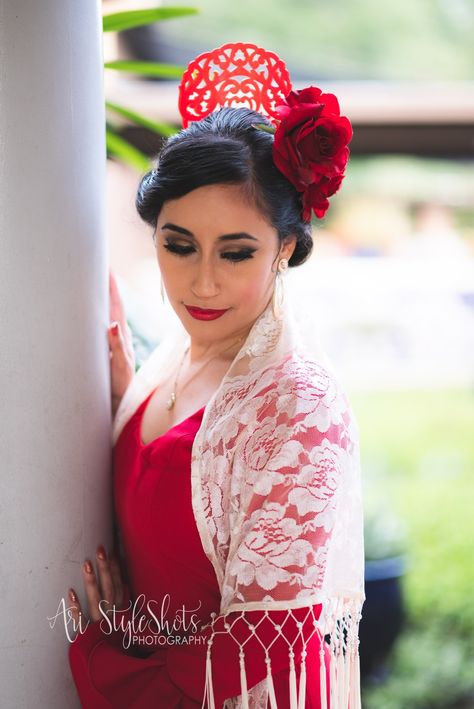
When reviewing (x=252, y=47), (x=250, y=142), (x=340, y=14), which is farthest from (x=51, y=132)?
(x=340, y=14)

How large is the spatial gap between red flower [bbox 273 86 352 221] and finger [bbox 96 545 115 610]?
2.14ft

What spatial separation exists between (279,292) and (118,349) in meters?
0.32

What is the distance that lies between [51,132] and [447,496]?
11.6 feet

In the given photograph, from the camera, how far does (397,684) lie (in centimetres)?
311

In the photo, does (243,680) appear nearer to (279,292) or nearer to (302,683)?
(302,683)

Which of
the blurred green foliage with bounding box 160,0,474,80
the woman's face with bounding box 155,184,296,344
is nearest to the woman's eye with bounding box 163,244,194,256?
the woman's face with bounding box 155,184,296,344

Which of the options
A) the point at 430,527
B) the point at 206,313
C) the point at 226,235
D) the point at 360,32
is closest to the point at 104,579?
the point at 206,313

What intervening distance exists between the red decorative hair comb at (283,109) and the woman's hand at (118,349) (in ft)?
1.11

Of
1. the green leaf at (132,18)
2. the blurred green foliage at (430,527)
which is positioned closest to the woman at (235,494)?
the green leaf at (132,18)

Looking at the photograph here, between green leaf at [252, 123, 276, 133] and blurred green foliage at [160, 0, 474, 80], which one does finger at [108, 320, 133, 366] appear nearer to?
green leaf at [252, 123, 276, 133]

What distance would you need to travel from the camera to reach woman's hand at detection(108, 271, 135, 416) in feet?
4.97

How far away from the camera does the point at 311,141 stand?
1.30 meters

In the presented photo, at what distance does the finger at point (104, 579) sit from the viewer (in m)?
1.31

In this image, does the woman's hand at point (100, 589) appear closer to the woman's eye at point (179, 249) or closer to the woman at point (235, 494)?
the woman at point (235, 494)
